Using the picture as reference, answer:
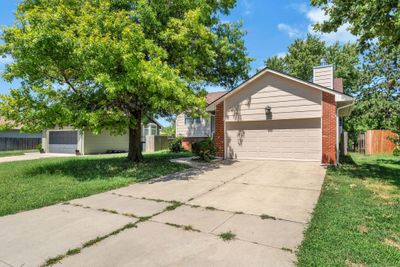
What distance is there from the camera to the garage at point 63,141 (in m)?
20.8

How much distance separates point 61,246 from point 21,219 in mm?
1751

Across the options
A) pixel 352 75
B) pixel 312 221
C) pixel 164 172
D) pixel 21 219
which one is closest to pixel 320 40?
pixel 352 75

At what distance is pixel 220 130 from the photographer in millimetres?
13625

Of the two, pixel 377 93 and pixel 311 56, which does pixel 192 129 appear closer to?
pixel 311 56

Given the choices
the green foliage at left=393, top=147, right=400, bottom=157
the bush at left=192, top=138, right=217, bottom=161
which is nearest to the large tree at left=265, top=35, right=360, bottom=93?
the green foliage at left=393, top=147, right=400, bottom=157

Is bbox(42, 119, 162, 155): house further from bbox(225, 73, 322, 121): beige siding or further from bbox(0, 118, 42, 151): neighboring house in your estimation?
bbox(225, 73, 322, 121): beige siding

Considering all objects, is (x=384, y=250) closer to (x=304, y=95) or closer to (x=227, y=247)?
(x=227, y=247)

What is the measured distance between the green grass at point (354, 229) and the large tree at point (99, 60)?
5.57m

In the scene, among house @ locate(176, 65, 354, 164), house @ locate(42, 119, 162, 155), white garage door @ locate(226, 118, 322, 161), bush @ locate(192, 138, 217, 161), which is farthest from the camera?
house @ locate(42, 119, 162, 155)

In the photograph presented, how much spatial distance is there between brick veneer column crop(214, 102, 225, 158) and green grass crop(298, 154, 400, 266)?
7.21 metres

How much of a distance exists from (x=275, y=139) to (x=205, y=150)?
139 inches

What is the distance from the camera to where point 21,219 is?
462 cm

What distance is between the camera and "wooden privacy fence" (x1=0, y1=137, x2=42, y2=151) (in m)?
23.7

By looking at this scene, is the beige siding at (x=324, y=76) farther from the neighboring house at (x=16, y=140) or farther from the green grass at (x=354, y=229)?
the neighboring house at (x=16, y=140)
